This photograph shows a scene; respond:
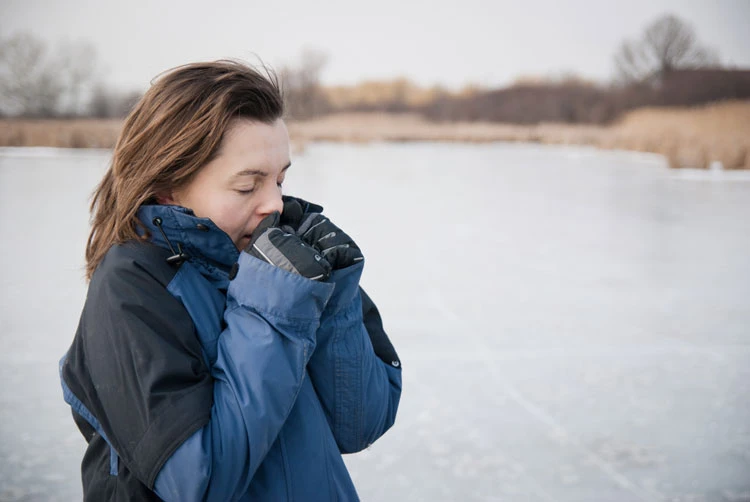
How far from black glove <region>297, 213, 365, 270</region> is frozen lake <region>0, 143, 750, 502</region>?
1052 mm

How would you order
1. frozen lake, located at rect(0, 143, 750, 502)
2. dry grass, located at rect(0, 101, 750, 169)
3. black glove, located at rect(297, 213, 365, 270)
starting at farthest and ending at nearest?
1. dry grass, located at rect(0, 101, 750, 169)
2. frozen lake, located at rect(0, 143, 750, 502)
3. black glove, located at rect(297, 213, 365, 270)

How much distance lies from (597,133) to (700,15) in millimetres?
3493

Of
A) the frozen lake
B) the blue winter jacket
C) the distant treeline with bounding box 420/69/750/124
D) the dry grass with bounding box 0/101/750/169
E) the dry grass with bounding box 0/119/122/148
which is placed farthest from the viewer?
the distant treeline with bounding box 420/69/750/124

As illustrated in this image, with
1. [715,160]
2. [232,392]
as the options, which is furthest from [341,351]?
[715,160]

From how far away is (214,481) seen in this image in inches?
30.0

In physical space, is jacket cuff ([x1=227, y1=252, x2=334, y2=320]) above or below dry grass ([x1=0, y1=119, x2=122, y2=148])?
above

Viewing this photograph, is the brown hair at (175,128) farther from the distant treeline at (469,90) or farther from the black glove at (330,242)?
the distant treeline at (469,90)

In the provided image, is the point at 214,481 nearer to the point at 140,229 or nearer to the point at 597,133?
the point at 140,229

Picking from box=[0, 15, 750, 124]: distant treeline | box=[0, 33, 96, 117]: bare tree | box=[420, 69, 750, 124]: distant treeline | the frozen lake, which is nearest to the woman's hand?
the frozen lake

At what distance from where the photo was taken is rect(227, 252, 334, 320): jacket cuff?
78cm

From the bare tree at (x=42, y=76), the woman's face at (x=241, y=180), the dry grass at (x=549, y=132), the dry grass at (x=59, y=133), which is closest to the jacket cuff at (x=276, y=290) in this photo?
the woman's face at (x=241, y=180)

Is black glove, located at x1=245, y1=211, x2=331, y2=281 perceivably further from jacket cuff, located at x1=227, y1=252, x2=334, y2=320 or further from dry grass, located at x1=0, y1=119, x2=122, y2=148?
dry grass, located at x1=0, y1=119, x2=122, y2=148

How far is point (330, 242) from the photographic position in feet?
2.80

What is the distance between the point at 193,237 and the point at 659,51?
2067 centimetres
